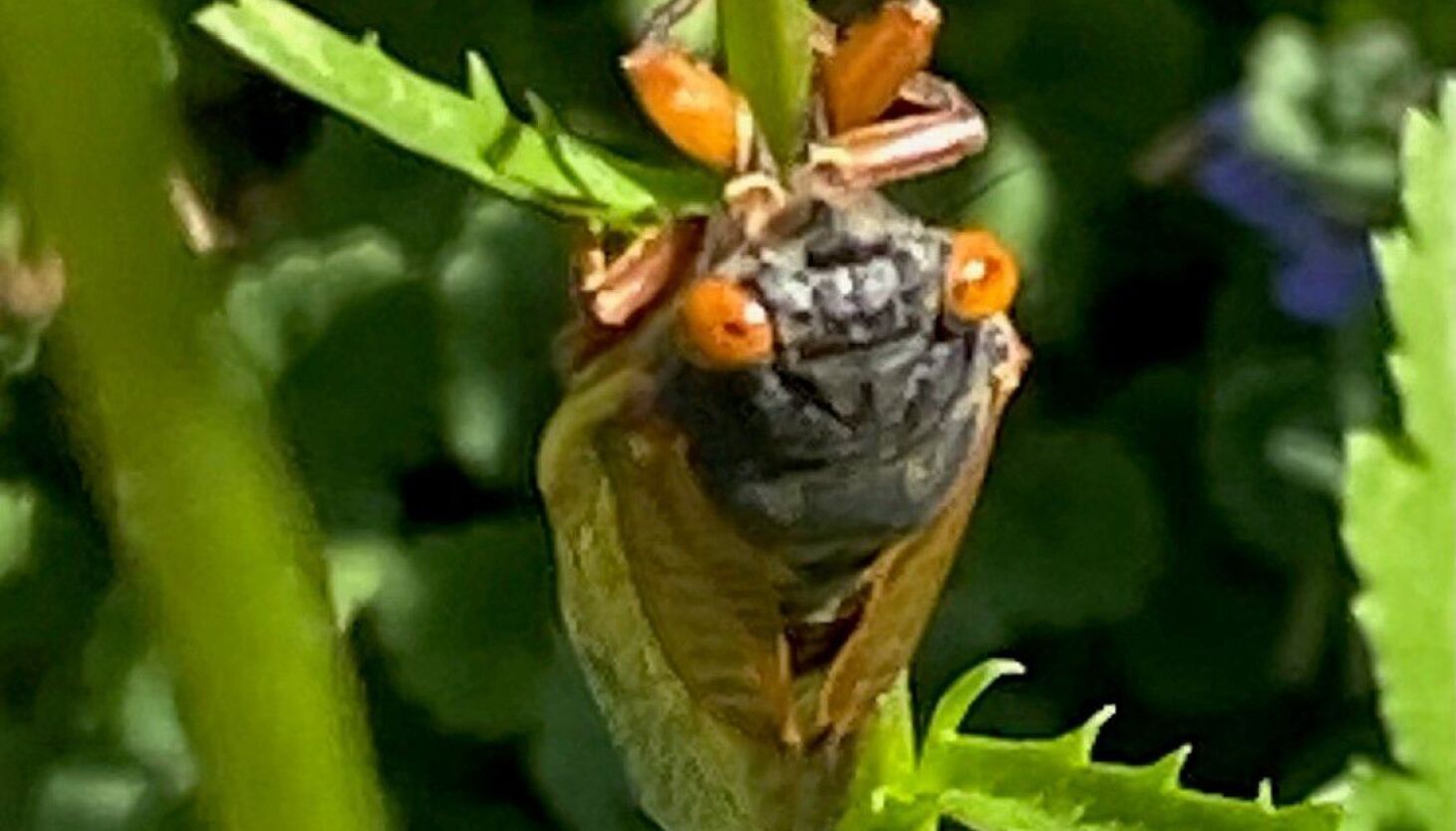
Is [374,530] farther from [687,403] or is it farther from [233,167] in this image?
[687,403]

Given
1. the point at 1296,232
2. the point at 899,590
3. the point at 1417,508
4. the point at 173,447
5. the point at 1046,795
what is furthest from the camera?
the point at 1296,232

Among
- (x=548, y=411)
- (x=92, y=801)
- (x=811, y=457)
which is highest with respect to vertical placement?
(x=811, y=457)

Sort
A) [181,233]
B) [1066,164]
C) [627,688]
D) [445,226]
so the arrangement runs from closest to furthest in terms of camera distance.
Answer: [181,233] < [627,688] < [445,226] < [1066,164]

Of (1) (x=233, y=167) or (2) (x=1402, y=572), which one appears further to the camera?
(1) (x=233, y=167)

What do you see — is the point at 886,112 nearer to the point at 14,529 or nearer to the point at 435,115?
the point at 435,115

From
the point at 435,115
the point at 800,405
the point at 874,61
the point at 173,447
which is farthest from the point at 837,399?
the point at 173,447

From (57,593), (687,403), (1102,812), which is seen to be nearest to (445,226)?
Result: (57,593)
